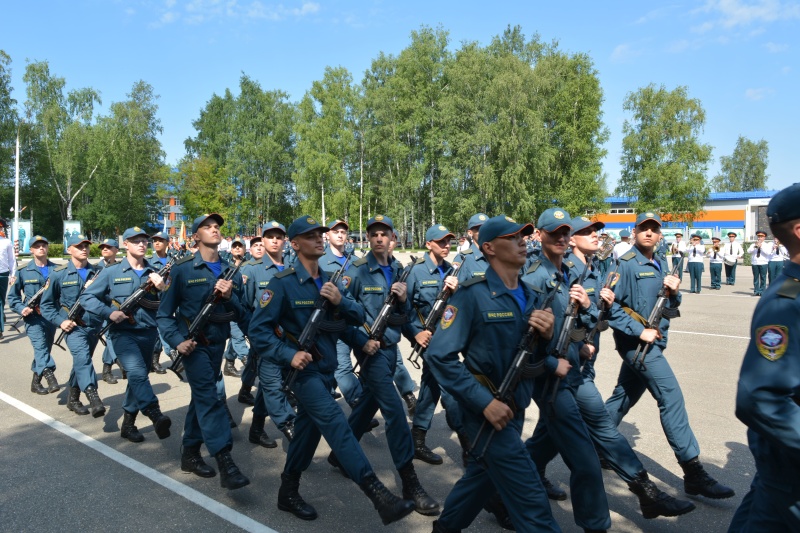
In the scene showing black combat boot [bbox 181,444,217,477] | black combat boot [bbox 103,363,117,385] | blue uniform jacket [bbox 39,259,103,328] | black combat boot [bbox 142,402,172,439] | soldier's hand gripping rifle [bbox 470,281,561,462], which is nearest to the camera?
soldier's hand gripping rifle [bbox 470,281,561,462]

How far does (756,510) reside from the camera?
2.38m

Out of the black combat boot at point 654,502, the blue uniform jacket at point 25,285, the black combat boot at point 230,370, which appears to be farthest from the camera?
the black combat boot at point 230,370

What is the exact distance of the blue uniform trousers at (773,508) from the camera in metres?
2.23

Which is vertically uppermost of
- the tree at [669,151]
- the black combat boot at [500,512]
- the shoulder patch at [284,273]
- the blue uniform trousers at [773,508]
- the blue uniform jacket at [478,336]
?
the tree at [669,151]

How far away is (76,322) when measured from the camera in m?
7.13

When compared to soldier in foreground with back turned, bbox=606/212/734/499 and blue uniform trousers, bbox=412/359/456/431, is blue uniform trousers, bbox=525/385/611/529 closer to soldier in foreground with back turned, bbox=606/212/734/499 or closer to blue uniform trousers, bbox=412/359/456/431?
soldier in foreground with back turned, bbox=606/212/734/499

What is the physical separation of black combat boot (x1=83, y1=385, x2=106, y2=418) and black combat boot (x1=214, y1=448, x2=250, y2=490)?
9.07 ft

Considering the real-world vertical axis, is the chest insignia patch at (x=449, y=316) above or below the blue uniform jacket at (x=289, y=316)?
above

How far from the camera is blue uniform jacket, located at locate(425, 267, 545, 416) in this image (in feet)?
10.1

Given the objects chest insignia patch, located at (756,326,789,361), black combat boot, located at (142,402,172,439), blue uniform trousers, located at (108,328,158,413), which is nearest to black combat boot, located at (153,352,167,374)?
blue uniform trousers, located at (108,328,158,413)

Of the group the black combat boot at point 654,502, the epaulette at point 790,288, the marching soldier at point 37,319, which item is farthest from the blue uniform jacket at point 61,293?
the epaulette at point 790,288

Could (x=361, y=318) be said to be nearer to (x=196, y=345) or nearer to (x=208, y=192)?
(x=196, y=345)

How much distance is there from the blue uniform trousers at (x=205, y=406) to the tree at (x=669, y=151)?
43.6 metres

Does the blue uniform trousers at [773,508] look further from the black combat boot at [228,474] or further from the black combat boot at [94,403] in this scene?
the black combat boot at [94,403]
